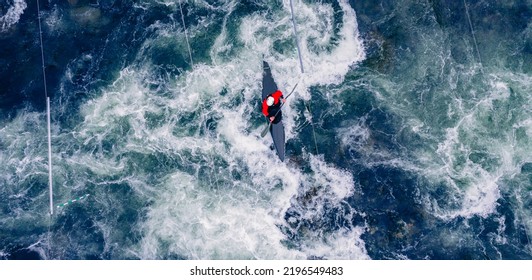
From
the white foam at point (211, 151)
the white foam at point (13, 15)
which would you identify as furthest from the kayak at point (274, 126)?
the white foam at point (13, 15)

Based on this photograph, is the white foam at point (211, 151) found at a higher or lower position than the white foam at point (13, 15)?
lower

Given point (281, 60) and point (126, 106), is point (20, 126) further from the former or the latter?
point (281, 60)

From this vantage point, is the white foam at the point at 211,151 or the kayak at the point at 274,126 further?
the white foam at the point at 211,151

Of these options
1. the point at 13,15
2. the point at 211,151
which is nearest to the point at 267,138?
the point at 211,151

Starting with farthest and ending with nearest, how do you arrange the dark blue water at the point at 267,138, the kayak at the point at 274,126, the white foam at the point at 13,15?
1. the white foam at the point at 13,15
2. the kayak at the point at 274,126
3. the dark blue water at the point at 267,138

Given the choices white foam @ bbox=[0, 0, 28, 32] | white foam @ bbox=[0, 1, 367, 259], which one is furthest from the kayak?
white foam @ bbox=[0, 0, 28, 32]

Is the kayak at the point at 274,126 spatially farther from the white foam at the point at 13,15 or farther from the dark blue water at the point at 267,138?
the white foam at the point at 13,15

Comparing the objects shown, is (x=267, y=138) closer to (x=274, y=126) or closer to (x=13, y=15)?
(x=274, y=126)

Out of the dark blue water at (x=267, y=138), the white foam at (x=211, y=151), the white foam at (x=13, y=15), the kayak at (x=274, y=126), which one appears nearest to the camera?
the dark blue water at (x=267, y=138)
